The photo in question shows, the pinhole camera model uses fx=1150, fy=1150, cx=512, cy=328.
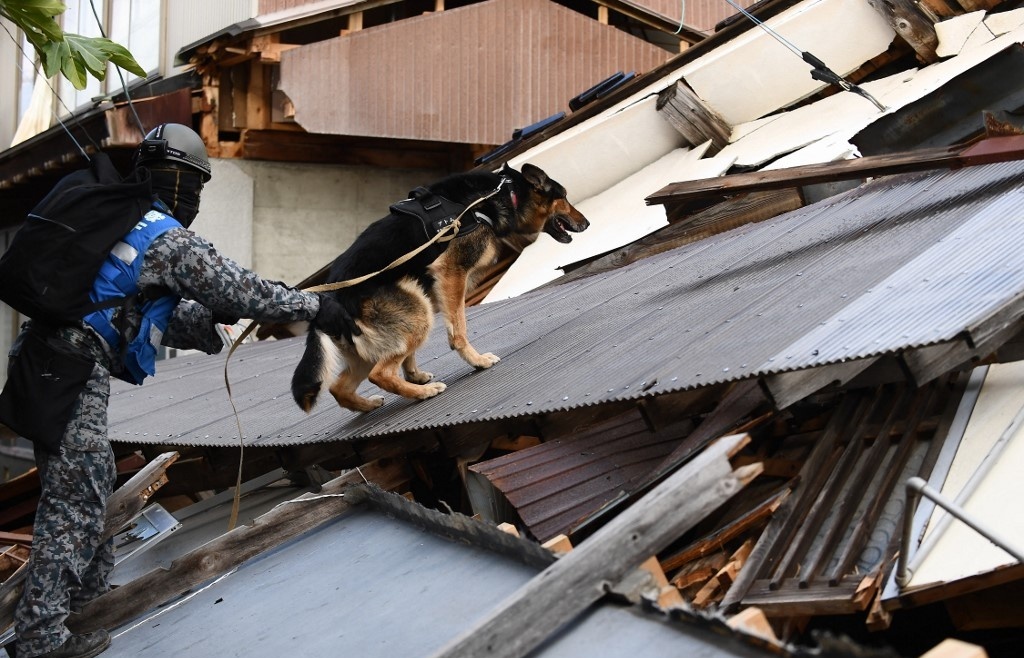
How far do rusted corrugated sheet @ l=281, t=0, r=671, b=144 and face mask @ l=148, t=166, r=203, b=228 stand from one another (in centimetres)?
908

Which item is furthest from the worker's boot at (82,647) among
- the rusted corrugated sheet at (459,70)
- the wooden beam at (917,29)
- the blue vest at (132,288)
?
the rusted corrugated sheet at (459,70)

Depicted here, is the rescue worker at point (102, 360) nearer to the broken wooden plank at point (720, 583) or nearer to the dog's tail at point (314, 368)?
the dog's tail at point (314, 368)

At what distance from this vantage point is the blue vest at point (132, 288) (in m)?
4.08

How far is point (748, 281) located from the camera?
5.23 meters

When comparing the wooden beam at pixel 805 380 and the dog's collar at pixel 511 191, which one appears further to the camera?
the dog's collar at pixel 511 191

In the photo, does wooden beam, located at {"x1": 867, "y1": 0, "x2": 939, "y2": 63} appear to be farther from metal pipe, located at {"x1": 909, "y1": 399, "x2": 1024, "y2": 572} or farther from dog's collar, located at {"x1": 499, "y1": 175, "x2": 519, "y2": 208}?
metal pipe, located at {"x1": 909, "y1": 399, "x2": 1024, "y2": 572}

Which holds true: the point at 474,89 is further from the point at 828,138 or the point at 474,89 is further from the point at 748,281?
Answer: the point at 748,281

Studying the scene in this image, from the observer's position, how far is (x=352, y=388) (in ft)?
19.5

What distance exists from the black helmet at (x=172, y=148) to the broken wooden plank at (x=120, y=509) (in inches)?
51.2

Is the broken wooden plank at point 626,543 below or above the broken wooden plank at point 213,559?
above

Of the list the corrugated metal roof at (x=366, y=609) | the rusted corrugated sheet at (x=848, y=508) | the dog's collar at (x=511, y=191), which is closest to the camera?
the corrugated metal roof at (x=366, y=609)

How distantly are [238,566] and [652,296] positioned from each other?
8.60 feet

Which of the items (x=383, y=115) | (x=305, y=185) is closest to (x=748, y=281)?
(x=383, y=115)

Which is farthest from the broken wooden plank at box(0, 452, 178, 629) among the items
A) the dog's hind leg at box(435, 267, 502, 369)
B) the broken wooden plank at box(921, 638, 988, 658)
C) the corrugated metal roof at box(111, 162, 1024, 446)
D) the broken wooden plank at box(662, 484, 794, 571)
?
the broken wooden plank at box(921, 638, 988, 658)
